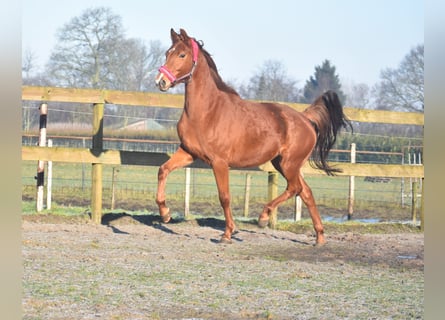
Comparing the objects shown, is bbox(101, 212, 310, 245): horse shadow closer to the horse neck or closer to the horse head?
the horse neck

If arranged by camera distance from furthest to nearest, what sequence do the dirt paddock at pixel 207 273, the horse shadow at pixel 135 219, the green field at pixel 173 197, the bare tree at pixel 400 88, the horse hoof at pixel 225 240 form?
the bare tree at pixel 400 88 < the green field at pixel 173 197 < the horse shadow at pixel 135 219 < the horse hoof at pixel 225 240 < the dirt paddock at pixel 207 273

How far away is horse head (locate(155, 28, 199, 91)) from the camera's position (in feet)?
25.6

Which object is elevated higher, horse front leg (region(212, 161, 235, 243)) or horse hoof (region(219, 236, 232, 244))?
horse front leg (region(212, 161, 235, 243))

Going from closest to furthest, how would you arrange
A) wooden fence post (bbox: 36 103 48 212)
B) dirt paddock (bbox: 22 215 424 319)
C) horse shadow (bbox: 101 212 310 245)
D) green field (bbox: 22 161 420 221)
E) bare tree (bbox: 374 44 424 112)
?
1. dirt paddock (bbox: 22 215 424 319)
2. horse shadow (bbox: 101 212 310 245)
3. wooden fence post (bbox: 36 103 48 212)
4. green field (bbox: 22 161 420 221)
5. bare tree (bbox: 374 44 424 112)

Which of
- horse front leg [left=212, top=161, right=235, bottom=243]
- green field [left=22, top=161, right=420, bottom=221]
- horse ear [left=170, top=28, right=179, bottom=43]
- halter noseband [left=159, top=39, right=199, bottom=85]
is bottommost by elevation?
green field [left=22, top=161, right=420, bottom=221]

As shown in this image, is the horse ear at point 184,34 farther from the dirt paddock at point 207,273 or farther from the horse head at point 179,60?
the dirt paddock at point 207,273

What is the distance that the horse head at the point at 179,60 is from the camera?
7.79m

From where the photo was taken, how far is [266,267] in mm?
6367

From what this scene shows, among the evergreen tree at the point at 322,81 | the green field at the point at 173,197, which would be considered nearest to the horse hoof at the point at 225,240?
the green field at the point at 173,197

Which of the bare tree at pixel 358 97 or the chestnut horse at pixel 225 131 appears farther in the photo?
the bare tree at pixel 358 97

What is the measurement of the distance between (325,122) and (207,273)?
13.6 ft

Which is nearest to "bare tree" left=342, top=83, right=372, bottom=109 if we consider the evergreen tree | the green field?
the evergreen tree

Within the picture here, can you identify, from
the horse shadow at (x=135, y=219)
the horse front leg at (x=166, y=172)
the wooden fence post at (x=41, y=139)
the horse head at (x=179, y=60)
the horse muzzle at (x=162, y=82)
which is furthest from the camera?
the wooden fence post at (x=41, y=139)

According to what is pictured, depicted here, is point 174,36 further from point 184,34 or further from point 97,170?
point 97,170
